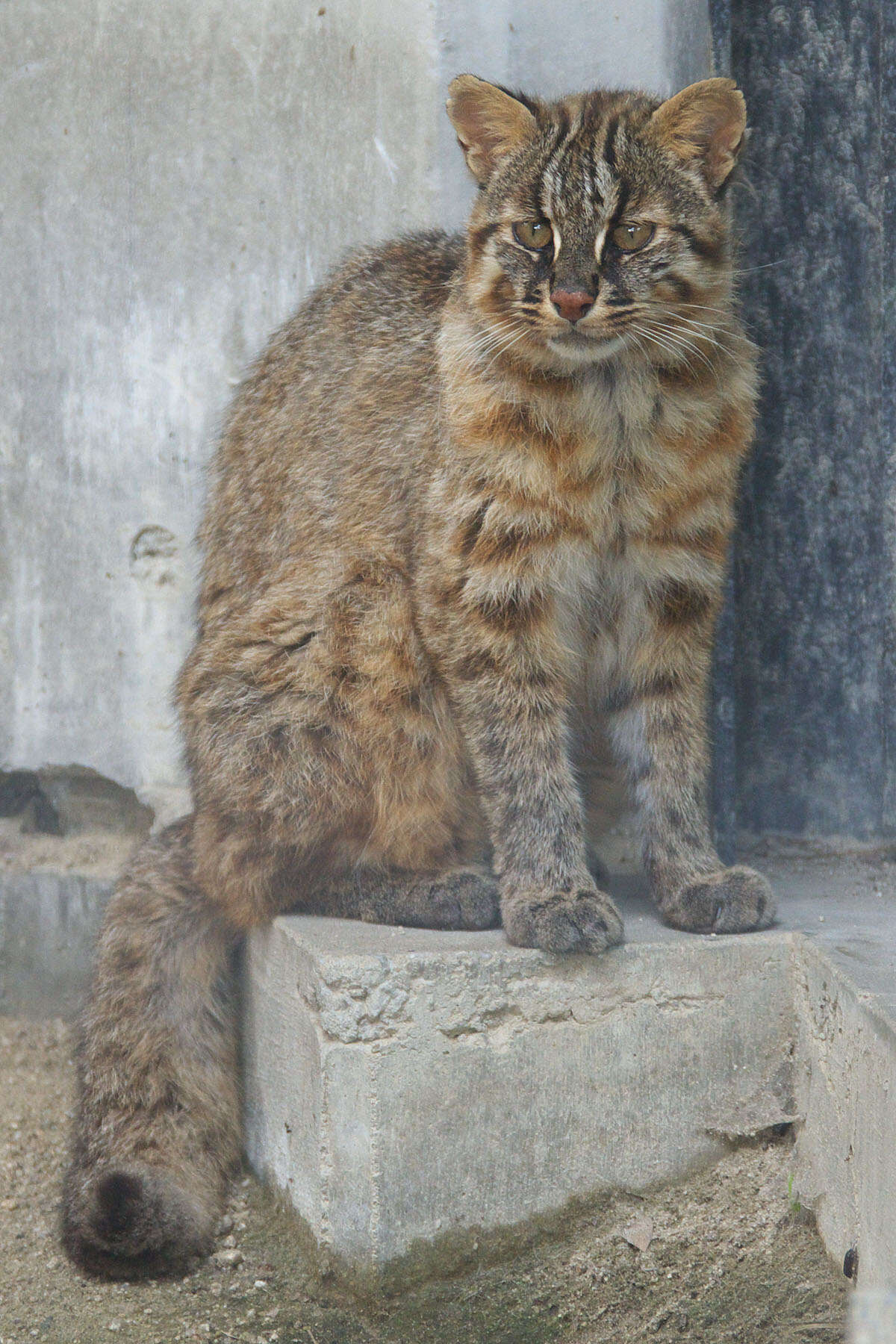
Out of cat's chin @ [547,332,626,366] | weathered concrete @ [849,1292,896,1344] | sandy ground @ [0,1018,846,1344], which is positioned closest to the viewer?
weathered concrete @ [849,1292,896,1344]

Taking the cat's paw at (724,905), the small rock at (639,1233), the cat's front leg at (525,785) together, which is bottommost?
the small rock at (639,1233)

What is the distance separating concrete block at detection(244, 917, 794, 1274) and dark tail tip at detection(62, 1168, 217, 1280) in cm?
30

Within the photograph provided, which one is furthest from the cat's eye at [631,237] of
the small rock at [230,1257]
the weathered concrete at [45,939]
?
the weathered concrete at [45,939]

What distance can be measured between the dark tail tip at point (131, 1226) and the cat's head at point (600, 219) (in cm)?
218

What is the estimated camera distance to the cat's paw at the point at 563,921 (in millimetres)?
3084

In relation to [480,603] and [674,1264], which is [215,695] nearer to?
[480,603]

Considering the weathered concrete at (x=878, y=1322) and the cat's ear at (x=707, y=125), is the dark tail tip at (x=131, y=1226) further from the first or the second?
the cat's ear at (x=707, y=125)

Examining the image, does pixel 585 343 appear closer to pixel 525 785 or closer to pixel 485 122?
pixel 485 122

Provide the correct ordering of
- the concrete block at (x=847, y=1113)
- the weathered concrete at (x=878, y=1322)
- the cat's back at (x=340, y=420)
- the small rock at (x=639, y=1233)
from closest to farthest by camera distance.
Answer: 1. the weathered concrete at (x=878, y=1322)
2. the concrete block at (x=847, y=1113)
3. the small rock at (x=639, y=1233)
4. the cat's back at (x=340, y=420)

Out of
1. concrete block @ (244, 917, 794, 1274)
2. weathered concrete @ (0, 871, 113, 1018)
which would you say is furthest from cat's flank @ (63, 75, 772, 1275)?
weathered concrete @ (0, 871, 113, 1018)

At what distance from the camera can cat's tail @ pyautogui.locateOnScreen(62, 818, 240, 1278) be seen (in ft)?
10.1

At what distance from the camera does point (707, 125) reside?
305 centimetres

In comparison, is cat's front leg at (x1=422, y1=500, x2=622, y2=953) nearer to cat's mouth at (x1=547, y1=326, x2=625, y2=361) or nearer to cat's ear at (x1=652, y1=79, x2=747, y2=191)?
cat's mouth at (x1=547, y1=326, x2=625, y2=361)

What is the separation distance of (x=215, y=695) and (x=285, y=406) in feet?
3.01
